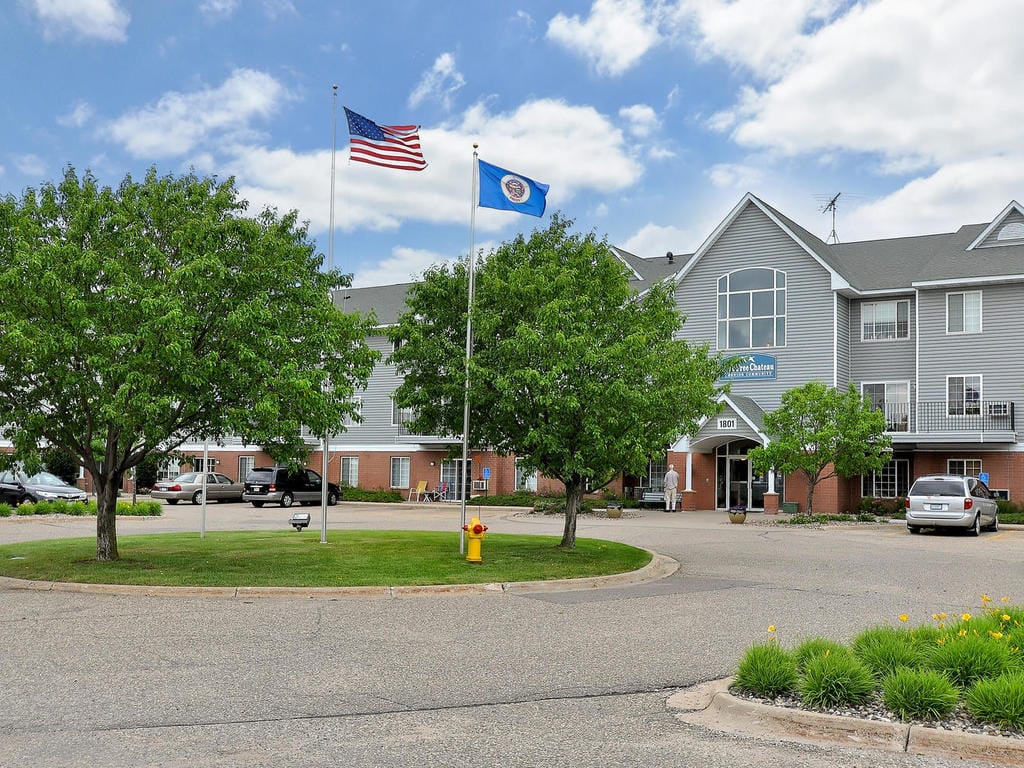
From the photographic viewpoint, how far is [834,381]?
35.9 meters

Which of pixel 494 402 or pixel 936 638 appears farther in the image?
pixel 494 402

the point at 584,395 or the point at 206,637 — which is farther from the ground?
the point at 584,395

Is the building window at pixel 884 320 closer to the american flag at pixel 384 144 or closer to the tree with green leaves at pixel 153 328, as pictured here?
the american flag at pixel 384 144

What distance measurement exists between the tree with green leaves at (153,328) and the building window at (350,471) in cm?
3166

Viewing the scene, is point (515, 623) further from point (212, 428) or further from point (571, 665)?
point (212, 428)

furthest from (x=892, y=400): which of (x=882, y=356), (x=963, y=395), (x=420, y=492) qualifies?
(x=420, y=492)

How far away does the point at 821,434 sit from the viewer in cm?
2962

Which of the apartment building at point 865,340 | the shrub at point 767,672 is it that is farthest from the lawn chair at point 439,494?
the shrub at point 767,672

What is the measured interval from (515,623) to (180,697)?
446cm

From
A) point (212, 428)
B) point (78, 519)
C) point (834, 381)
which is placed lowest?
point (78, 519)

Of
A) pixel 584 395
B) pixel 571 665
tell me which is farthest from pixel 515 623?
pixel 584 395

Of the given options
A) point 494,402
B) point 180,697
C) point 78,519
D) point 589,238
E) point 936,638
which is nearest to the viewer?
point 180,697

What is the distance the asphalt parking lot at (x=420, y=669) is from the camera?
601 cm

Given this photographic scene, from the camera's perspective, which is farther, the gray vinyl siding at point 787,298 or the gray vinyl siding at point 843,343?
the gray vinyl siding at point 787,298
